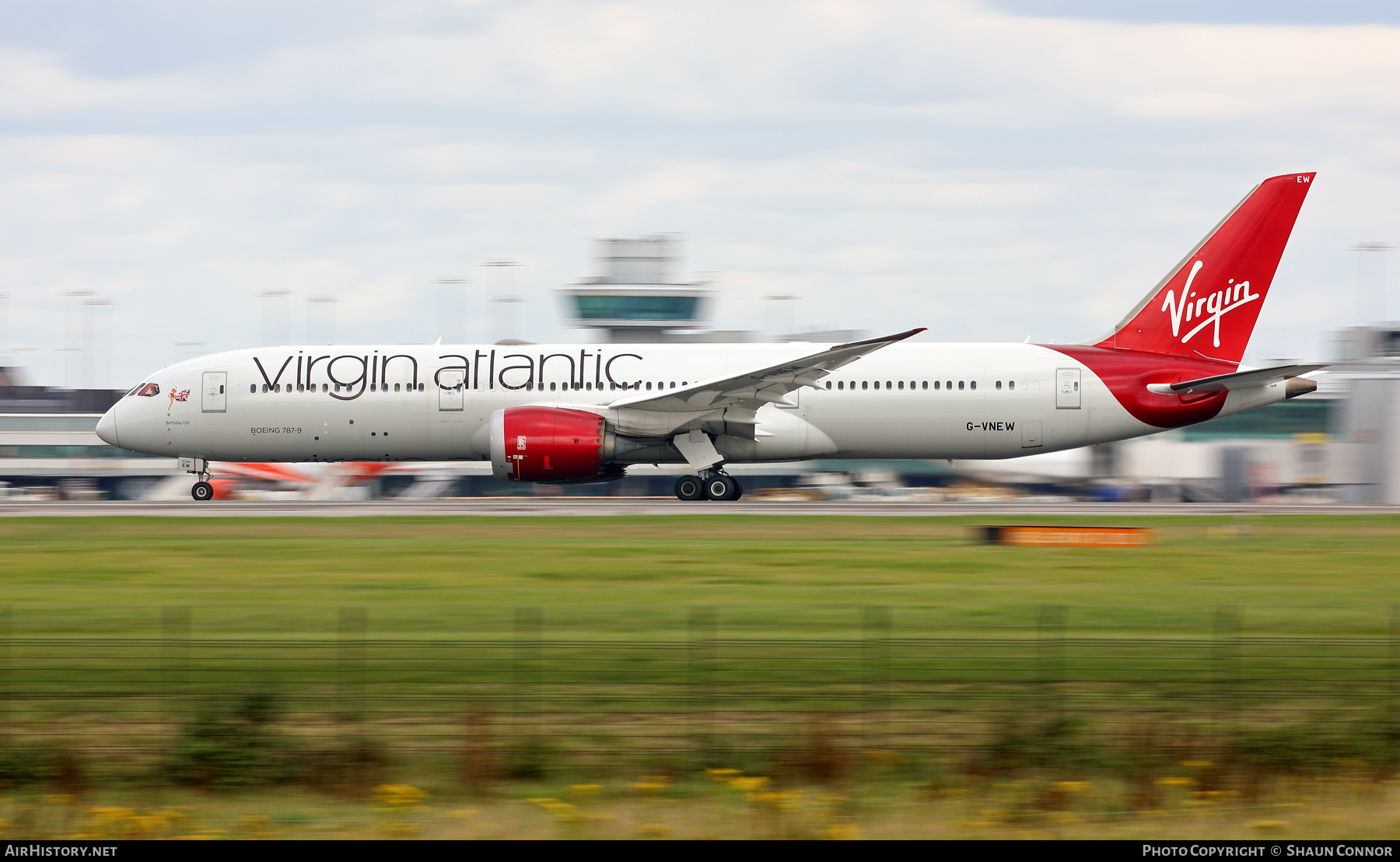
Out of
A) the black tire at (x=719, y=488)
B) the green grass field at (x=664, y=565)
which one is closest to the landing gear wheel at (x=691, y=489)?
A: the black tire at (x=719, y=488)

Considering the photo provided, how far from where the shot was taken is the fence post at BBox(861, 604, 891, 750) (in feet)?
32.5

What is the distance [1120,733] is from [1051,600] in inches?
288

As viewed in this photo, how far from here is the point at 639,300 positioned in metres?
61.7

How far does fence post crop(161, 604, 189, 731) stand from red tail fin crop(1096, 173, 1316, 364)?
91.6 feet

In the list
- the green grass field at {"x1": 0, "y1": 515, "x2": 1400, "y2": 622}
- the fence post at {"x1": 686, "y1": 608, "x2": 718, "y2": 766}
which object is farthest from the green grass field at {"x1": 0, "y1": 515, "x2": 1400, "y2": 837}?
the green grass field at {"x1": 0, "y1": 515, "x2": 1400, "y2": 622}

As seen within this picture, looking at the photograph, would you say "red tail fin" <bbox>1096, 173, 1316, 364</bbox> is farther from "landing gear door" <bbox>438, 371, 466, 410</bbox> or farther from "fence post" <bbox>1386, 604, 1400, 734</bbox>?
"fence post" <bbox>1386, 604, 1400, 734</bbox>

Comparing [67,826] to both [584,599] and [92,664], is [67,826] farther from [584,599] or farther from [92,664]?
[584,599]

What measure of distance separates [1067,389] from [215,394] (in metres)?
22.2

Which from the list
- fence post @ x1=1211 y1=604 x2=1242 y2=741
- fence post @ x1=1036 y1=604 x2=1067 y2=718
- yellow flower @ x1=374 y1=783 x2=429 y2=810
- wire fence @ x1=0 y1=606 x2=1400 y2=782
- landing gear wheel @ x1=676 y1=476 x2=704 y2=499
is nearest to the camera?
yellow flower @ x1=374 y1=783 x2=429 y2=810

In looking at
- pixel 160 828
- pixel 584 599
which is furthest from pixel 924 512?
pixel 160 828

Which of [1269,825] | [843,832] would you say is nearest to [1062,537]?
[1269,825]

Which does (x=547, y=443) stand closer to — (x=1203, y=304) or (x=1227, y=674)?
(x=1203, y=304)

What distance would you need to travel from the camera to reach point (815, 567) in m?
21.0

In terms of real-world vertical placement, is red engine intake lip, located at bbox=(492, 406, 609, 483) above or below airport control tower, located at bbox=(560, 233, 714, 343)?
below
